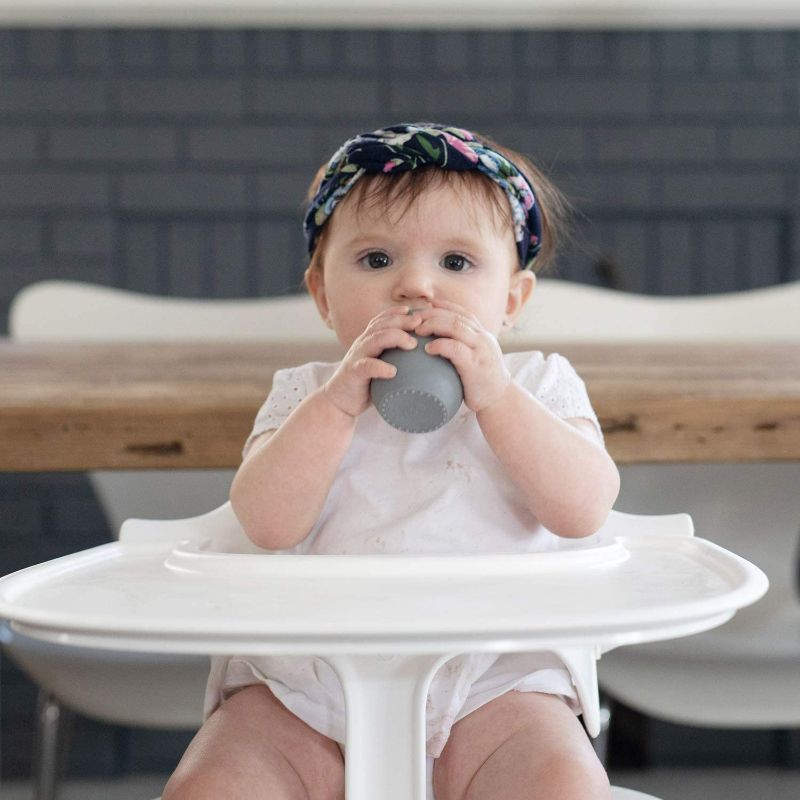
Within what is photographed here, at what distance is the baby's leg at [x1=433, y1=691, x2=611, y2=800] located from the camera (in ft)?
3.01

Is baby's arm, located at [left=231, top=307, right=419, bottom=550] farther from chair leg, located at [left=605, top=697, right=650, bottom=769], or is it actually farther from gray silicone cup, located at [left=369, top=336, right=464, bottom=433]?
chair leg, located at [left=605, top=697, right=650, bottom=769]

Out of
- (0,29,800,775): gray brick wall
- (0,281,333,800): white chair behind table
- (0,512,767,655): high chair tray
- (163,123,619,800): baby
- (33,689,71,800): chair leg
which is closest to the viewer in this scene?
(0,512,767,655): high chair tray

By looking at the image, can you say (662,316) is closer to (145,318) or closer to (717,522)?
(717,522)

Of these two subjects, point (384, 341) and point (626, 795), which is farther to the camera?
point (626, 795)

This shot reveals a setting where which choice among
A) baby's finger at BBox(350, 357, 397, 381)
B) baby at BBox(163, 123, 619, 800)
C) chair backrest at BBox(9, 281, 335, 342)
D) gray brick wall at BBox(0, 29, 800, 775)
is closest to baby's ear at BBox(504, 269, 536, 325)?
baby at BBox(163, 123, 619, 800)

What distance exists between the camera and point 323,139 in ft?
10.3

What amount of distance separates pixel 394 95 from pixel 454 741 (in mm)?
2337

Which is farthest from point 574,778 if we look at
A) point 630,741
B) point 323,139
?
point 323,139

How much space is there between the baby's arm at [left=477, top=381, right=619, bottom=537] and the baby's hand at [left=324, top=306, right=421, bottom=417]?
0.11 m

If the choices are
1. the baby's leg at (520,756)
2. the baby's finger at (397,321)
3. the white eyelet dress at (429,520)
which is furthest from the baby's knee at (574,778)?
the baby's finger at (397,321)

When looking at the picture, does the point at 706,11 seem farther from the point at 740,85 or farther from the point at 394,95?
the point at 394,95

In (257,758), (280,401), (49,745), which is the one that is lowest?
(49,745)

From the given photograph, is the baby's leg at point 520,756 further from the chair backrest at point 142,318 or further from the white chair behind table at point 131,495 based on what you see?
the chair backrest at point 142,318

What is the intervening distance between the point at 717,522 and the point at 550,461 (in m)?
1.14
